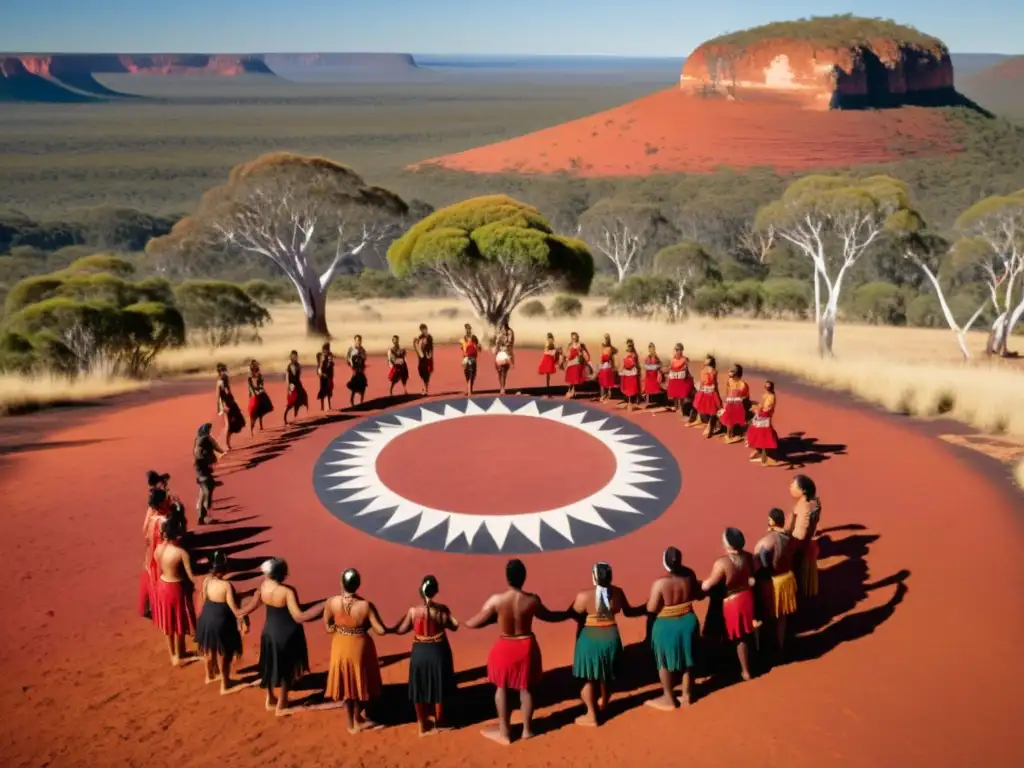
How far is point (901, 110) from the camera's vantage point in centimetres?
11475

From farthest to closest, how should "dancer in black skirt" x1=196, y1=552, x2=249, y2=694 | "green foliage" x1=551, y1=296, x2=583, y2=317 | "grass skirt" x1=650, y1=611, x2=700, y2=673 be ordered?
"green foliage" x1=551, y1=296, x2=583, y2=317 < "dancer in black skirt" x1=196, y1=552, x2=249, y2=694 < "grass skirt" x1=650, y1=611, x2=700, y2=673

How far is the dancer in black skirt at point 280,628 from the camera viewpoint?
307 inches

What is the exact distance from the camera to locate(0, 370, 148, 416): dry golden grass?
59.1 feet

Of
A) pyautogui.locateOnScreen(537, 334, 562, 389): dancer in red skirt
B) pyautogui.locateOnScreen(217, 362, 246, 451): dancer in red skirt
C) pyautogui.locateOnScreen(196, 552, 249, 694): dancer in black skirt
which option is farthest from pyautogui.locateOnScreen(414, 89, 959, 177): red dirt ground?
pyautogui.locateOnScreen(196, 552, 249, 694): dancer in black skirt

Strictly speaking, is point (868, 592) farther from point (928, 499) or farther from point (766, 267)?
point (766, 267)

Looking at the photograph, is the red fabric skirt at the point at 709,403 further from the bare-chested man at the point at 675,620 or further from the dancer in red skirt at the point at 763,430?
the bare-chested man at the point at 675,620

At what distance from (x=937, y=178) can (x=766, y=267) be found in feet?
118

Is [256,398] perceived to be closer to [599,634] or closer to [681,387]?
[681,387]

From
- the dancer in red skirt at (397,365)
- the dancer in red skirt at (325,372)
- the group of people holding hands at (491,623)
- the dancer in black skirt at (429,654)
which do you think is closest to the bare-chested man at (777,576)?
the group of people holding hands at (491,623)

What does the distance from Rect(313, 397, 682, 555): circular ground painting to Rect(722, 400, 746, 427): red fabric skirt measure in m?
1.32

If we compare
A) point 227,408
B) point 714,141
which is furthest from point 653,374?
point 714,141

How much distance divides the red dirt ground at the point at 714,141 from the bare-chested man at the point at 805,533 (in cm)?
9308

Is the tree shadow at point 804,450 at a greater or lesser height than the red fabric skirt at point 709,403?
lesser

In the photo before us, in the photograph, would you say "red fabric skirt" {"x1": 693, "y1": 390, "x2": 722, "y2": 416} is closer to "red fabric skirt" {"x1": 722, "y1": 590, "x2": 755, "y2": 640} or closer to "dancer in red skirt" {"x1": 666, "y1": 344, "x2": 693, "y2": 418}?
"dancer in red skirt" {"x1": 666, "y1": 344, "x2": 693, "y2": 418}
